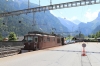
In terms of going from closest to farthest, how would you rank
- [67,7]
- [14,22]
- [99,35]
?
1. [67,7]
2. [14,22]
3. [99,35]

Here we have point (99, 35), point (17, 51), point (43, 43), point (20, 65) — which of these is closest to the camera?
point (20, 65)

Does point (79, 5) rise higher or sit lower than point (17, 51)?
higher

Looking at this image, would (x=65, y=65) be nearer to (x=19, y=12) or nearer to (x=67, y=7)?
(x=67, y=7)

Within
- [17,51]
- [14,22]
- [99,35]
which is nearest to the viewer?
[17,51]

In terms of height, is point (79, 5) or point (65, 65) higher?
point (79, 5)

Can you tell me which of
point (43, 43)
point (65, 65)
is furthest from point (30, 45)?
point (65, 65)

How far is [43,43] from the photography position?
3950 centimetres

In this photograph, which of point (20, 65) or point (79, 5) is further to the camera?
point (79, 5)

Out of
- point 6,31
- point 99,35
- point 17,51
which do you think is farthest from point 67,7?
point 99,35

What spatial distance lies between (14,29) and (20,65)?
484 ft

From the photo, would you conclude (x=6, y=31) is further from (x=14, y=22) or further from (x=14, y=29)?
(x=14, y=22)

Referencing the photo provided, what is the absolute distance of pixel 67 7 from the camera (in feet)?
138

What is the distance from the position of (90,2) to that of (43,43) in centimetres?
1225

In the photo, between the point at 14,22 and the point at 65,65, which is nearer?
the point at 65,65
